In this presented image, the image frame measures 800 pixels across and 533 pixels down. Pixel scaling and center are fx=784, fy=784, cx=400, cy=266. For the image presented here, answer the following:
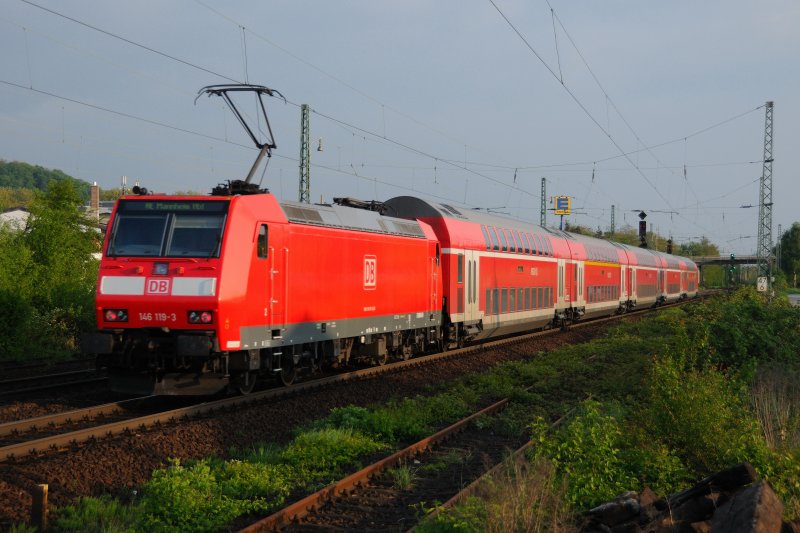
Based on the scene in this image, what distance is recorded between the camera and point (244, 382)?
1434 centimetres

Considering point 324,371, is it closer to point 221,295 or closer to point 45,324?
point 221,295

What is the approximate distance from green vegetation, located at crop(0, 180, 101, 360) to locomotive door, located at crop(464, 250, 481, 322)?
35.9 feet

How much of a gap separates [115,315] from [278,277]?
9.32 ft

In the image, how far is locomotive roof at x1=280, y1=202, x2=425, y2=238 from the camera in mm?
14952

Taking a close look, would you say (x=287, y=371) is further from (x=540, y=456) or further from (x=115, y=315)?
(x=540, y=456)

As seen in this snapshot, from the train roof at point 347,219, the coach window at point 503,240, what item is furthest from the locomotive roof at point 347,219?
the coach window at point 503,240

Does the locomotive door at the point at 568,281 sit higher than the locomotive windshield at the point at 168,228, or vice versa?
the locomotive windshield at the point at 168,228

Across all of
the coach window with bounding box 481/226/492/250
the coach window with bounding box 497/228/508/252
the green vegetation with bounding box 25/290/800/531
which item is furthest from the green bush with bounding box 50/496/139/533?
the coach window with bounding box 497/228/508/252

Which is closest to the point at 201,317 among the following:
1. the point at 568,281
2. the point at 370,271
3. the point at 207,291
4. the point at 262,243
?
the point at 207,291

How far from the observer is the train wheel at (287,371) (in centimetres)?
1503

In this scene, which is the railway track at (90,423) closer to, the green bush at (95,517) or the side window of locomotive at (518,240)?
the green bush at (95,517)

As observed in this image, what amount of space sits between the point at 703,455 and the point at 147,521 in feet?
20.2

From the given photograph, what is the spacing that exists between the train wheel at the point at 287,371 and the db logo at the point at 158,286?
312cm

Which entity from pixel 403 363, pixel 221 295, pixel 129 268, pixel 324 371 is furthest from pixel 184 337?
pixel 403 363
